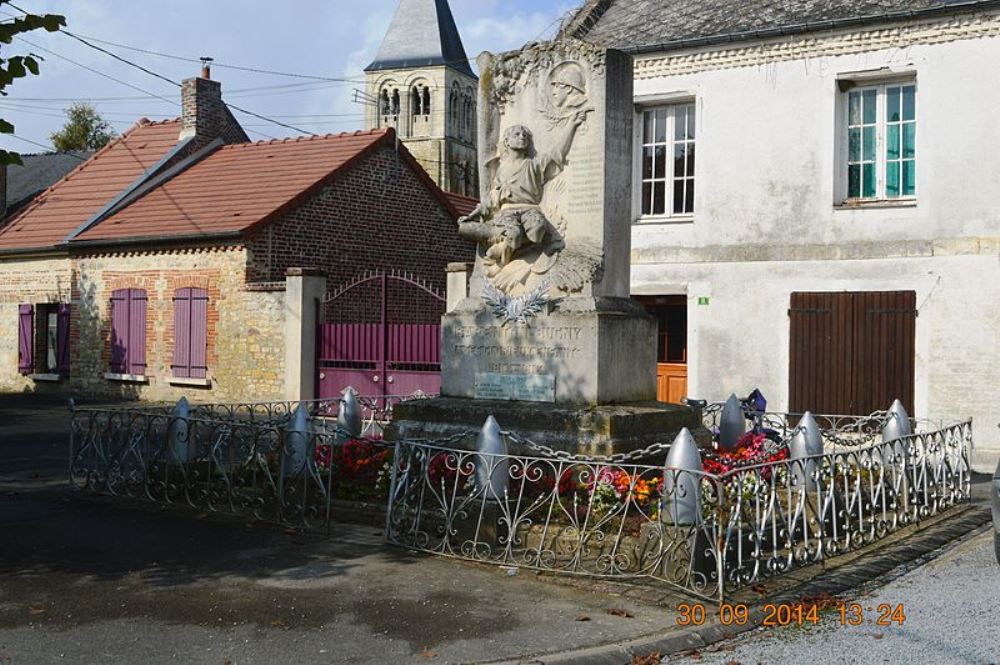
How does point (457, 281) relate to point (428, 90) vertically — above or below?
below

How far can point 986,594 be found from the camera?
644 centimetres

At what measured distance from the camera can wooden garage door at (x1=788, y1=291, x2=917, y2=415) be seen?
541 inches

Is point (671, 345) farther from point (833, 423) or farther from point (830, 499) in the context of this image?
point (830, 499)

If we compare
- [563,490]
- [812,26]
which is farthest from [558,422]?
[812,26]

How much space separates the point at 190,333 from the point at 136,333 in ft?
6.05

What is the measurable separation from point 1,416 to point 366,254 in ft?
24.1

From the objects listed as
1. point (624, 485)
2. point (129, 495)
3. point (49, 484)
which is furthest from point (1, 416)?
point (624, 485)

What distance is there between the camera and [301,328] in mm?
18125

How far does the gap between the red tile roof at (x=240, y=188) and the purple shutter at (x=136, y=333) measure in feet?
4.00

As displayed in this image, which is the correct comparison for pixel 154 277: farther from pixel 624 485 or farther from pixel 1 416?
pixel 624 485

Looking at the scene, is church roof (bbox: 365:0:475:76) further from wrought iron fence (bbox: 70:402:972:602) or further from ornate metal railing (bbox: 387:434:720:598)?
ornate metal railing (bbox: 387:434:720:598)

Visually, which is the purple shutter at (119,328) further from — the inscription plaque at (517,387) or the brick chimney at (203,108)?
the inscription plaque at (517,387)

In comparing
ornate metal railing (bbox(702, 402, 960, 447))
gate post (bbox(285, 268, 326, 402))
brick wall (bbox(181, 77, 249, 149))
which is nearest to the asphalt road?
ornate metal railing (bbox(702, 402, 960, 447))

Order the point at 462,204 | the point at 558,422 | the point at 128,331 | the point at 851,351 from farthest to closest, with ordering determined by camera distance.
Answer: the point at 462,204, the point at 128,331, the point at 851,351, the point at 558,422
